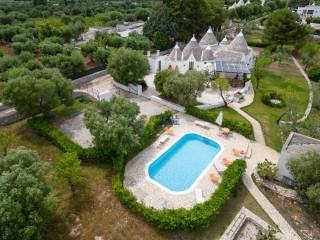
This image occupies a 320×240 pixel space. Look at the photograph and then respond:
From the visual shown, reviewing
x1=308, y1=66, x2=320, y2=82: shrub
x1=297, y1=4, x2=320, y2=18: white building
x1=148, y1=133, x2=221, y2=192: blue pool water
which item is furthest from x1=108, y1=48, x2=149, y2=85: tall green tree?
x1=297, y1=4, x2=320, y2=18: white building

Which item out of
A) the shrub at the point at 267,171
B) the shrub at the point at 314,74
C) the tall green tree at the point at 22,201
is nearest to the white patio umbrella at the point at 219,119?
the shrub at the point at 267,171

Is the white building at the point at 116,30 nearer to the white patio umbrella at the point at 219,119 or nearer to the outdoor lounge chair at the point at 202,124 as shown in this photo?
the outdoor lounge chair at the point at 202,124

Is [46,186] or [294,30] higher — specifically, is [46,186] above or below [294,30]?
below

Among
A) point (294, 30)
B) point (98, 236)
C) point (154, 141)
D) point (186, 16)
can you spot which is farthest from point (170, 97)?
point (294, 30)

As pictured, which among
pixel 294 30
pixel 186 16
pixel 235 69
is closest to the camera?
pixel 235 69

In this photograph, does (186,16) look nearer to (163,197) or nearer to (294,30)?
(294,30)

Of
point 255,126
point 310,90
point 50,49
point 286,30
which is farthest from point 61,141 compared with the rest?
point 286,30
